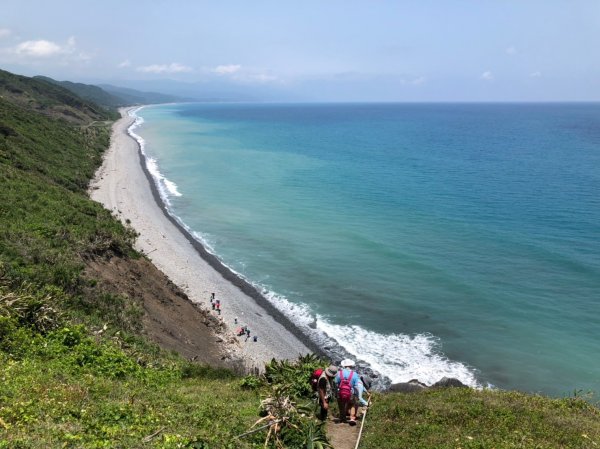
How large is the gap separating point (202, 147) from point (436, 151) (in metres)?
47.1

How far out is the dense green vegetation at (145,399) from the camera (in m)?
8.40

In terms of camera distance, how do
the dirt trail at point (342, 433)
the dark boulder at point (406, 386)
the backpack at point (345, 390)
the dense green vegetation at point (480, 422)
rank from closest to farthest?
the dense green vegetation at point (480, 422)
the dirt trail at point (342, 433)
the backpack at point (345, 390)
the dark boulder at point (406, 386)

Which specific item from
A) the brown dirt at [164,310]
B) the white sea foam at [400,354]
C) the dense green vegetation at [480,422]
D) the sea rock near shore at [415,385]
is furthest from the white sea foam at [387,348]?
the dense green vegetation at [480,422]

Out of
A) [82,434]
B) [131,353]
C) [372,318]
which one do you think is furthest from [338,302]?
[82,434]

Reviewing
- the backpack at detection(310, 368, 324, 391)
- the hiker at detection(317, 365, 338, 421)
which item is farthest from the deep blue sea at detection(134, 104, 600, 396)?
the hiker at detection(317, 365, 338, 421)

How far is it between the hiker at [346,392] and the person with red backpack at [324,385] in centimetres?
25

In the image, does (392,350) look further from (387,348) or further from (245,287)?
(245,287)

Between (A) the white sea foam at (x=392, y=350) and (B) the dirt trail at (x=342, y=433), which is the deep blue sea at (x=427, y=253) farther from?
(B) the dirt trail at (x=342, y=433)

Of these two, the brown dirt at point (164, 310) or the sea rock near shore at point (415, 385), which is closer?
the sea rock near shore at point (415, 385)

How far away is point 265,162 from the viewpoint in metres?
78.8

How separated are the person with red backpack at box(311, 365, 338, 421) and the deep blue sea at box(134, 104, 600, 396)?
11.6m

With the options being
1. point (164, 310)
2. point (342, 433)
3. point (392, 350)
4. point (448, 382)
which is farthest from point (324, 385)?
point (164, 310)

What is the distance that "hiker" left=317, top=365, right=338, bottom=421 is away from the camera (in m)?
10.3

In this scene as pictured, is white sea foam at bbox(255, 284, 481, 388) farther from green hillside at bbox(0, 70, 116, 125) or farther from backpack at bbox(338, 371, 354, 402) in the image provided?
green hillside at bbox(0, 70, 116, 125)
